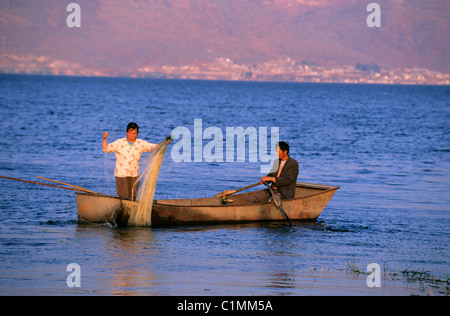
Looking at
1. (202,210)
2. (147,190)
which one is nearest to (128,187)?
(147,190)

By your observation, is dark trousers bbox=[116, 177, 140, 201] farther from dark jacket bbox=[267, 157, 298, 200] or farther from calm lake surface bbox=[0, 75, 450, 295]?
dark jacket bbox=[267, 157, 298, 200]

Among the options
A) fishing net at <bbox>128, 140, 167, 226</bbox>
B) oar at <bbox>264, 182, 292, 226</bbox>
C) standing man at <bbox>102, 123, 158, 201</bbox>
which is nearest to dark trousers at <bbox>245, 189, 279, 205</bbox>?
oar at <bbox>264, 182, 292, 226</bbox>

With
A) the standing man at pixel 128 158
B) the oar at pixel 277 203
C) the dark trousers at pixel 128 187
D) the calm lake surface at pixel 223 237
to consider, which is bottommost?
the calm lake surface at pixel 223 237

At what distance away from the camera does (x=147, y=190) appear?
43.2 feet

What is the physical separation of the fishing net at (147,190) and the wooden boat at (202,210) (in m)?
0.13

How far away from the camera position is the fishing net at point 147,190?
13.2 m

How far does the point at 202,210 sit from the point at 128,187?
5.52 feet

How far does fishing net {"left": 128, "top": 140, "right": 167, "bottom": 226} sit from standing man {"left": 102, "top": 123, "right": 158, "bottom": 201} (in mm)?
140

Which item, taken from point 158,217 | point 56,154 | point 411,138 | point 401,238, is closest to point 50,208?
point 158,217

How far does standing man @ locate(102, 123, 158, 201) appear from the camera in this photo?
1282cm

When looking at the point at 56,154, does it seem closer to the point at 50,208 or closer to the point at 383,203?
the point at 50,208

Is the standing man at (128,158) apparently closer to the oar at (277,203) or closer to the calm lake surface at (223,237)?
the calm lake surface at (223,237)

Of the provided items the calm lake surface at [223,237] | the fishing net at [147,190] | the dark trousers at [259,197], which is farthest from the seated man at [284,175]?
the fishing net at [147,190]
